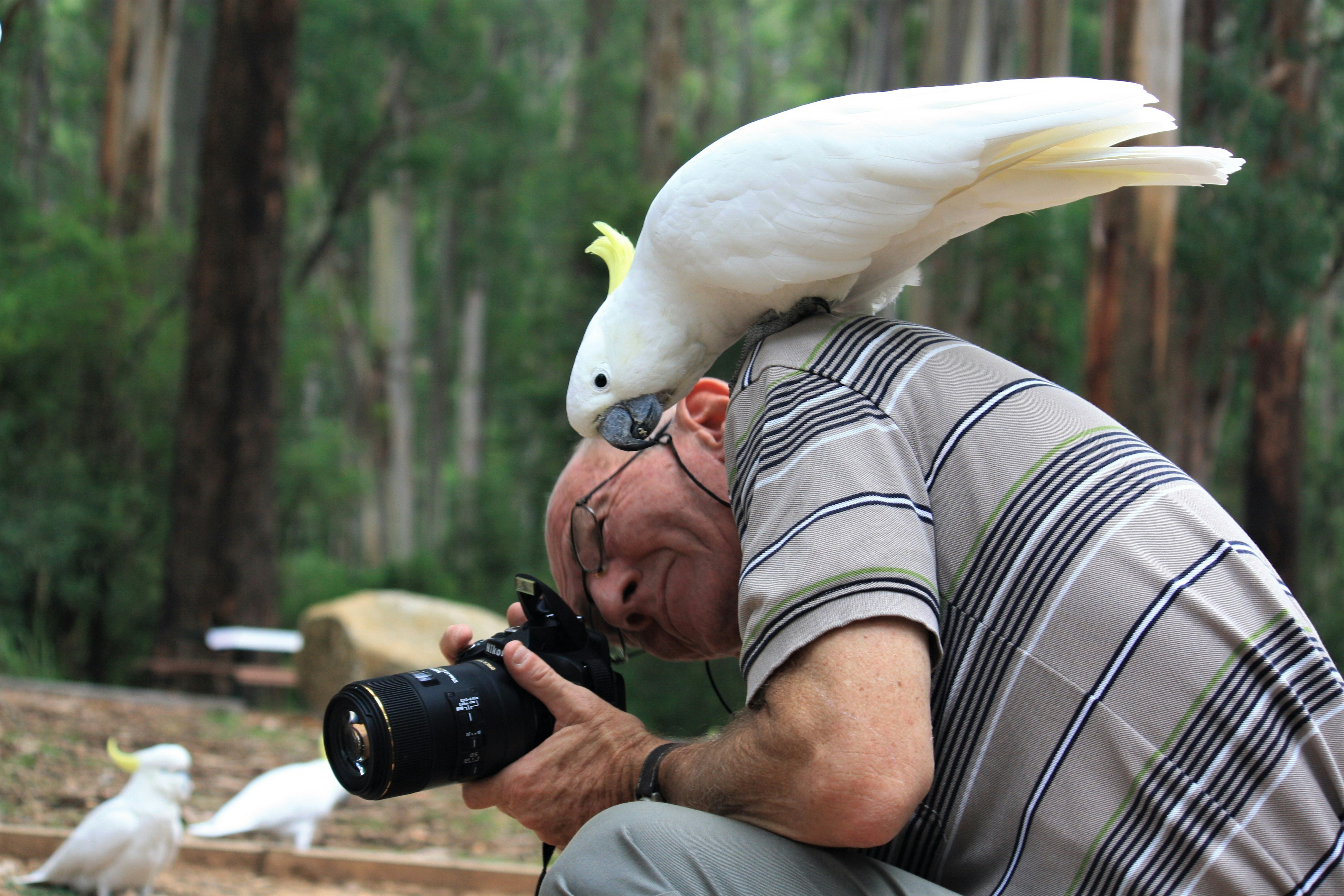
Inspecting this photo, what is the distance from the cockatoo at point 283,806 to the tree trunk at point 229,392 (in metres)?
3.37

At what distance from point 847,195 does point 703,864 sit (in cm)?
69

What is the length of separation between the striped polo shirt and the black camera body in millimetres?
346

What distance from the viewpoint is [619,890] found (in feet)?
3.66

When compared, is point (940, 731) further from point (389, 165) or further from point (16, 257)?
point (389, 165)

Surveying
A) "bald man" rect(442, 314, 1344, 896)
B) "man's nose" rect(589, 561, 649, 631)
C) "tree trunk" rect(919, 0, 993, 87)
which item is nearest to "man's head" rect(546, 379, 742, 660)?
"man's nose" rect(589, 561, 649, 631)

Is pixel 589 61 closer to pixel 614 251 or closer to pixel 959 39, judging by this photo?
pixel 959 39

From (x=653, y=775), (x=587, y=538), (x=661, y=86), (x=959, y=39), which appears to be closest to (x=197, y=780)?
(x=587, y=538)

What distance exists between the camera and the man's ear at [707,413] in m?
1.51

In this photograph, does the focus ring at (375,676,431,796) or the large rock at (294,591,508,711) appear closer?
the focus ring at (375,676,431,796)

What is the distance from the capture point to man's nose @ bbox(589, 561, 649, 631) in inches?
60.7

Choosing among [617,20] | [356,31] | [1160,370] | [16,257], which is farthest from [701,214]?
[617,20]

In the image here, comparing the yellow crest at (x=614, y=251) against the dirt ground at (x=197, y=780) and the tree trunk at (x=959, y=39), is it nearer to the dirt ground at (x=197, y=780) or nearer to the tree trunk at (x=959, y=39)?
the dirt ground at (x=197, y=780)

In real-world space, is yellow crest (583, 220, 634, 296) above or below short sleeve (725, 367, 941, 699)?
above

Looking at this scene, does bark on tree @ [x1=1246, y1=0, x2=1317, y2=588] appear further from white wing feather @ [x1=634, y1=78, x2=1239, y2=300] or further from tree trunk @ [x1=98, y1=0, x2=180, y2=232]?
tree trunk @ [x1=98, y1=0, x2=180, y2=232]
